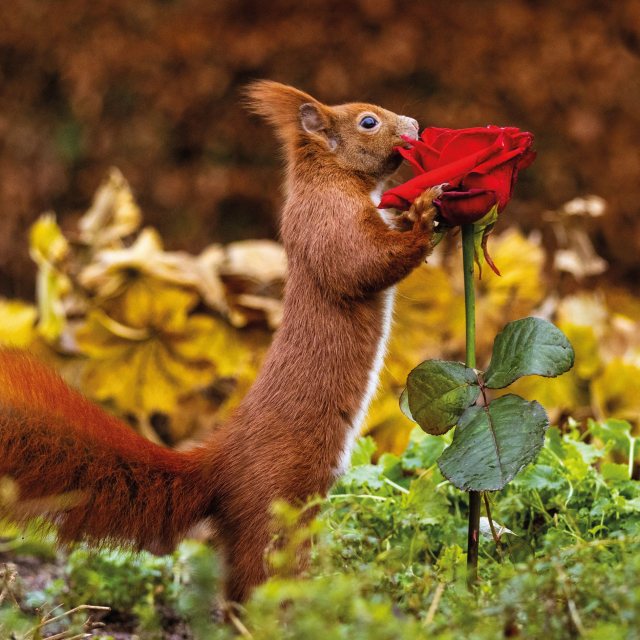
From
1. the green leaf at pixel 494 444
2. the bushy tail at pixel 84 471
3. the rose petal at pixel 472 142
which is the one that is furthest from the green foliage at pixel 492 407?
the bushy tail at pixel 84 471

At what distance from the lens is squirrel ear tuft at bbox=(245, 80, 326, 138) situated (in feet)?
6.45

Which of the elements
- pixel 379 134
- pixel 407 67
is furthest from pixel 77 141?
pixel 379 134

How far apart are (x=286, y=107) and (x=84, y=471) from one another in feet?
2.65

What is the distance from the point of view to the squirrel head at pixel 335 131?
1947 millimetres

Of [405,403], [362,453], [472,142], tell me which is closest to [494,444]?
[405,403]

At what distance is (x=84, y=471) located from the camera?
1572 mm

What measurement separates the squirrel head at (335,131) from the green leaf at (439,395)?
1.77ft

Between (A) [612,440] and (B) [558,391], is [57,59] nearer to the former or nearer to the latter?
(B) [558,391]

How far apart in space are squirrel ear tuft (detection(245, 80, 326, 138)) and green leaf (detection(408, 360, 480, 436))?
0.63 m

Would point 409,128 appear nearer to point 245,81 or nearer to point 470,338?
point 470,338

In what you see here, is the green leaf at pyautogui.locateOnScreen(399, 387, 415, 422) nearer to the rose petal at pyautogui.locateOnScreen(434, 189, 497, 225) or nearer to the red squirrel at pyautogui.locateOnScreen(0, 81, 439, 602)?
the red squirrel at pyautogui.locateOnScreen(0, 81, 439, 602)

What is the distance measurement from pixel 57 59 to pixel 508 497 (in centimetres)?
370

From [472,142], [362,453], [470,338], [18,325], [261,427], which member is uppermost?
[472,142]

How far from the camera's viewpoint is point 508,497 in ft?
6.11
